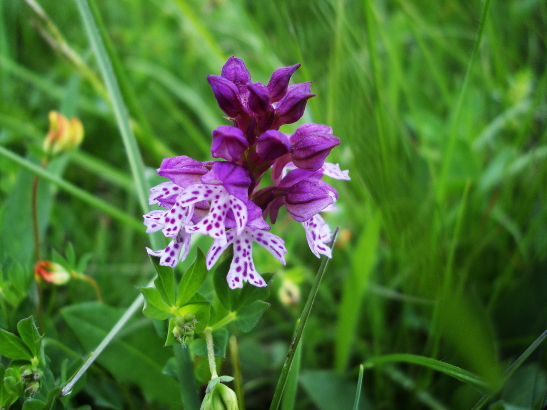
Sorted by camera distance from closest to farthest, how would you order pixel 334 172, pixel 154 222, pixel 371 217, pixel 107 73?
pixel 154 222 → pixel 334 172 → pixel 107 73 → pixel 371 217

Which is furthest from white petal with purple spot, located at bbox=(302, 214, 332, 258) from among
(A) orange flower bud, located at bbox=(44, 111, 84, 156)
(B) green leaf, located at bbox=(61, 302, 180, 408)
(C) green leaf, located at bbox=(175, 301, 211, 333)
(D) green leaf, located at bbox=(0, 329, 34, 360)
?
(A) orange flower bud, located at bbox=(44, 111, 84, 156)

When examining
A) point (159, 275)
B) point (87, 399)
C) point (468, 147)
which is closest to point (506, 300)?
point (468, 147)

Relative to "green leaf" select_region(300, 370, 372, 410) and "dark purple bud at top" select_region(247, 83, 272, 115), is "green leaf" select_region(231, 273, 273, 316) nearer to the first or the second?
"dark purple bud at top" select_region(247, 83, 272, 115)

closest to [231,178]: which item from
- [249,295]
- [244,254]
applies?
[244,254]

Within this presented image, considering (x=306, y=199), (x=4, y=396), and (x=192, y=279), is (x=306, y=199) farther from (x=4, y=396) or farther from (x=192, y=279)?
(x=4, y=396)

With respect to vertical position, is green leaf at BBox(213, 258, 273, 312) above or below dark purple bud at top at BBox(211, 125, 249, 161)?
below
